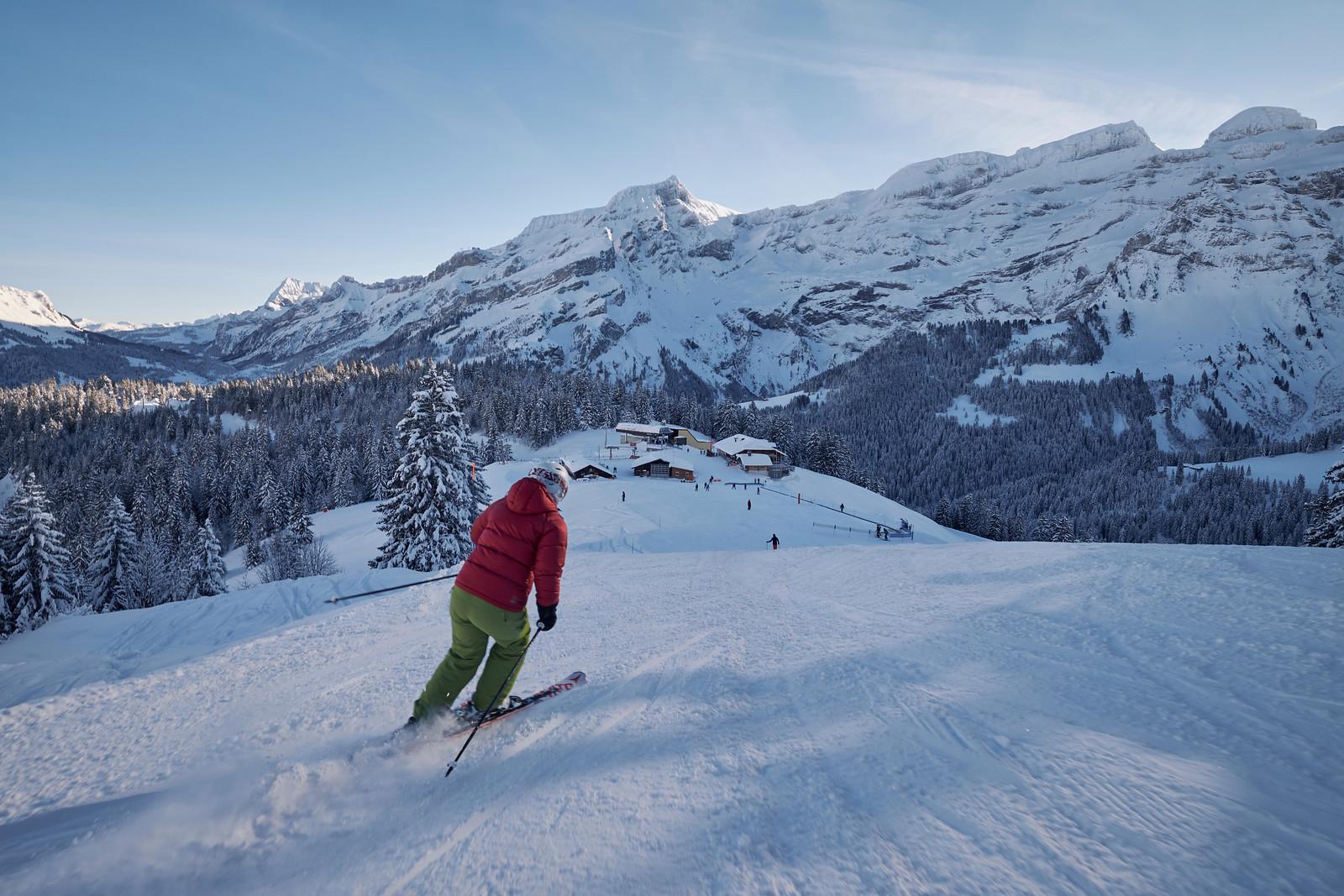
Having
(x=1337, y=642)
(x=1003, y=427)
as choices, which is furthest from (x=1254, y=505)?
(x=1337, y=642)

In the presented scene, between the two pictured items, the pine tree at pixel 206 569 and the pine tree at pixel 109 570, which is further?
the pine tree at pixel 206 569

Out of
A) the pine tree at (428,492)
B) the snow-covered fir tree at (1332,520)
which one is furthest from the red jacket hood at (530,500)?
the snow-covered fir tree at (1332,520)

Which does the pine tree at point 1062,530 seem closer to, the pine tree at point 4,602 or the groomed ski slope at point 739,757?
the groomed ski slope at point 739,757

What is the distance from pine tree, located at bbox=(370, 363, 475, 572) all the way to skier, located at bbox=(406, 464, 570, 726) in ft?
64.7

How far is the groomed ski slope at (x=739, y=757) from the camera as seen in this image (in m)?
2.78

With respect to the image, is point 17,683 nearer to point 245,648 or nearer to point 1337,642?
point 245,648

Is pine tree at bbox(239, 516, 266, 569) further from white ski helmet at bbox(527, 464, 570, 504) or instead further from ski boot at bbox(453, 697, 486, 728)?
white ski helmet at bbox(527, 464, 570, 504)

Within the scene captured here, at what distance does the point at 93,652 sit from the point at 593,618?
623 cm

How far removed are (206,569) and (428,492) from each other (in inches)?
1027

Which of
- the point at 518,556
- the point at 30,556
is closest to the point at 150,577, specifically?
the point at 30,556

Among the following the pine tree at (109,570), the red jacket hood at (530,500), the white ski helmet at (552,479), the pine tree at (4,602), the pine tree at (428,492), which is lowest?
the pine tree at (109,570)

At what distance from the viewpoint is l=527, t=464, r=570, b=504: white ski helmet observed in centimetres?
479

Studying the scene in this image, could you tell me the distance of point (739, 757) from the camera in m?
3.96

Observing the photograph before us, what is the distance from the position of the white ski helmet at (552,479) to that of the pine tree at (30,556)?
28931 mm
